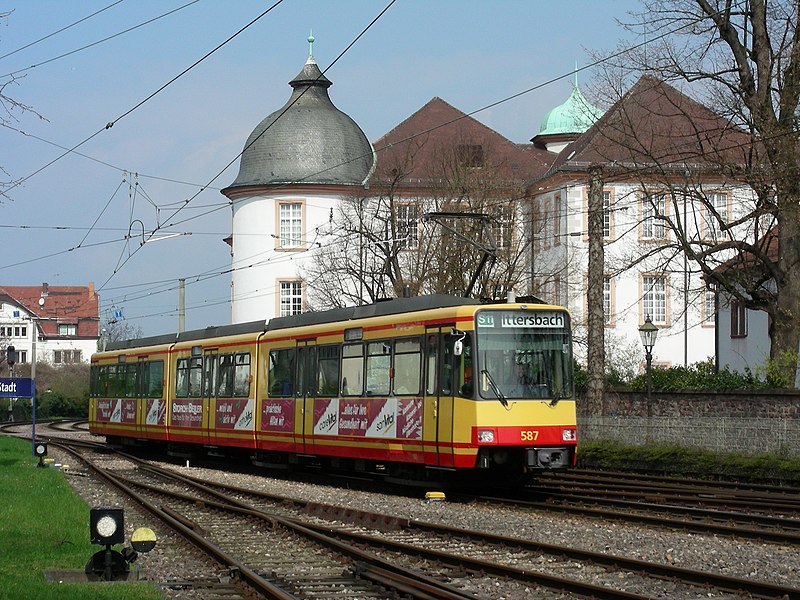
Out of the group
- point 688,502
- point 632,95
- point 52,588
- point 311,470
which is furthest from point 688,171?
point 52,588

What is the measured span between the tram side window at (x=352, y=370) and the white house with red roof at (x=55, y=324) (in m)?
97.0

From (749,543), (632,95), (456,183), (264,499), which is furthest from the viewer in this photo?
(456,183)

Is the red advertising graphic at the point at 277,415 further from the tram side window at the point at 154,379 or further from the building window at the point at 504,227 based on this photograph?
the building window at the point at 504,227

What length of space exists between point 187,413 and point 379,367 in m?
11.3

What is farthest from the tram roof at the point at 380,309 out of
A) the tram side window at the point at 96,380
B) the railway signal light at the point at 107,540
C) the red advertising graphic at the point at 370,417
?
the tram side window at the point at 96,380

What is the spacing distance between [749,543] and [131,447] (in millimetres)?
31059

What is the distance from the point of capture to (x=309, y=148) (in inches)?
2731

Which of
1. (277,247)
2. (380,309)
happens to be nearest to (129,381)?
(380,309)

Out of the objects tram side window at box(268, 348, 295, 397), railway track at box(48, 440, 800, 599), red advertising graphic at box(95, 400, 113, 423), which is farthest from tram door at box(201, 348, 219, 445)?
railway track at box(48, 440, 800, 599)

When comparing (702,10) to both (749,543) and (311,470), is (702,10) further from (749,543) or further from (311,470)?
(749,543)

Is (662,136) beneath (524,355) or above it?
above

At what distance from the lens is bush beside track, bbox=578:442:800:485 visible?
83.5 feet

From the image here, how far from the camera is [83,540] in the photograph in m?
14.6

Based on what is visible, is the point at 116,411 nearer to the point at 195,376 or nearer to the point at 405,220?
the point at 195,376
